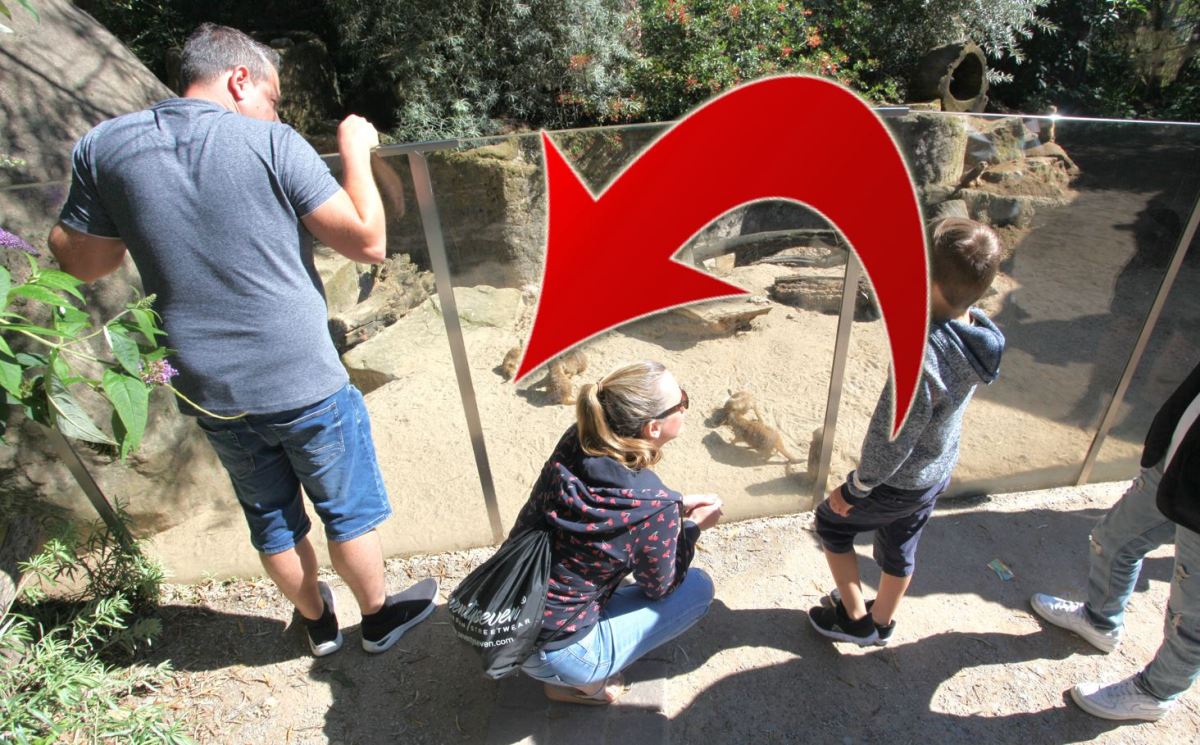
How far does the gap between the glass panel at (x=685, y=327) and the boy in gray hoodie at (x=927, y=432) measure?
0.61 m

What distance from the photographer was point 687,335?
8.21 ft

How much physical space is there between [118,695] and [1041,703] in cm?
287

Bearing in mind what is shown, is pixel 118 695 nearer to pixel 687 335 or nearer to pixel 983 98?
pixel 687 335

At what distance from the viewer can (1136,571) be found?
7.07 ft

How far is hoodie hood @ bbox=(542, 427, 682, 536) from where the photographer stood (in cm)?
171

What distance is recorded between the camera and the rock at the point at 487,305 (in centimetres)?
228

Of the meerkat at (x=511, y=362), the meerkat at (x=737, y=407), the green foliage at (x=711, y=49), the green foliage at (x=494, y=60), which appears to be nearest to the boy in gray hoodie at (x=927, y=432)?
the meerkat at (x=737, y=407)

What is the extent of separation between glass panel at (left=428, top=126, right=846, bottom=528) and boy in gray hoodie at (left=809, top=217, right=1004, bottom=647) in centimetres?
61

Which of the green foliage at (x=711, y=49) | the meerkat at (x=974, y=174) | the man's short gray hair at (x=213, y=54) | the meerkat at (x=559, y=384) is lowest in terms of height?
the meerkat at (x=559, y=384)

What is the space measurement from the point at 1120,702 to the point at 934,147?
179 centimetres

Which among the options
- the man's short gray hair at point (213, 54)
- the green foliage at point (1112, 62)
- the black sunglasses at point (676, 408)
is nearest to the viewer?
the man's short gray hair at point (213, 54)

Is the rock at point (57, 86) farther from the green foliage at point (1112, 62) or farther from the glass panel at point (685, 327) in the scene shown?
the green foliage at point (1112, 62)

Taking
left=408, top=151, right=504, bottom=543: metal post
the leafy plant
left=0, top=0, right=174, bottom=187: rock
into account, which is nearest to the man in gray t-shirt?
the leafy plant

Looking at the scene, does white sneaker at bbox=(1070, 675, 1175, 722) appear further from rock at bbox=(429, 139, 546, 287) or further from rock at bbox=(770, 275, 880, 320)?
rock at bbox=(429, 139, 546, 287)
